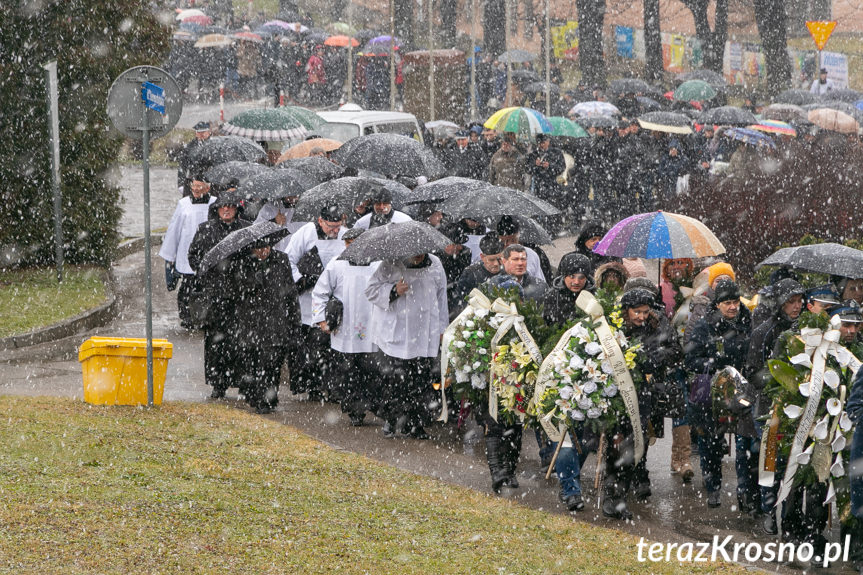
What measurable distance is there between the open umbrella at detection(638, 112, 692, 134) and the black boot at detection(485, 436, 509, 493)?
54.8 ft

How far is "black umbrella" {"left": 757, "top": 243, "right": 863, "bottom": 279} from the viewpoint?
401 inches

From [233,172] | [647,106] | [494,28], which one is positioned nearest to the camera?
[233,172]

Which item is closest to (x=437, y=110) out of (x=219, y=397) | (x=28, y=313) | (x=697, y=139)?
(x=697, y=139)

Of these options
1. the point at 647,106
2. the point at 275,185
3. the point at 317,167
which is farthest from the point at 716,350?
the point at 647,106

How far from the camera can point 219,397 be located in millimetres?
13023

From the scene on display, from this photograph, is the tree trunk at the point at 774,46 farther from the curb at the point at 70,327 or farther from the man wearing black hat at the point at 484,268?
the man wearing black hat at the point at 484,268

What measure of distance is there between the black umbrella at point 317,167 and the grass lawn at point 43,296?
2921 millimetres

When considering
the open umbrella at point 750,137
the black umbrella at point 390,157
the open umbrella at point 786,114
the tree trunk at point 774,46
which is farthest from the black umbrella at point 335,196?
the tree trunk at point 774,46

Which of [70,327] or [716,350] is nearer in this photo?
[716,350]

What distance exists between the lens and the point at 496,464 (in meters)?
10.0

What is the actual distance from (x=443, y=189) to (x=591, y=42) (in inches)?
1138

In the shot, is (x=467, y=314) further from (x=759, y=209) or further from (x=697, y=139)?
(x=697, y=139)

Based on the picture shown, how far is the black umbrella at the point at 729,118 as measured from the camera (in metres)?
28.0

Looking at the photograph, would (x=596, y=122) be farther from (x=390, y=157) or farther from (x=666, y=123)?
(x=390, y=157)
